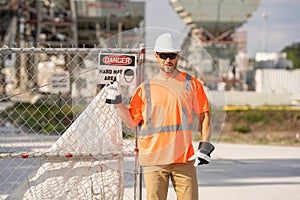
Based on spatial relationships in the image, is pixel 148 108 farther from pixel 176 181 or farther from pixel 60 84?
pixel 60 84

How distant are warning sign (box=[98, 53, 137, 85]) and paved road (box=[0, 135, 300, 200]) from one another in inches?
33.8

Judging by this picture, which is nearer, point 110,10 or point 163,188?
point 163,188

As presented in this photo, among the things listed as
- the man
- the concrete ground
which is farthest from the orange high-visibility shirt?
the concrete ground

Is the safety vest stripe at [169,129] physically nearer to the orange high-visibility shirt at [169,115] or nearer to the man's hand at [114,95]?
the orange high-visibility shirt at [169,115]

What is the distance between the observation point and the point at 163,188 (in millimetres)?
4801

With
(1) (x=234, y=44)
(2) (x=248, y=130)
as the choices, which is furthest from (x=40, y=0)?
(2) (x=248, y=130)

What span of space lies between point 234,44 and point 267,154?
27.7m

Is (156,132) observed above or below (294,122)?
above

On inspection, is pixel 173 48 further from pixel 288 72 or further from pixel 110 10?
pixel 288 72

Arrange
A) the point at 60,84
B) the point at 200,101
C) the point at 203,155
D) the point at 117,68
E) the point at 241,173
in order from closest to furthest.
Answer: the point at 203,155 → the point at 200,101 → the point at 117,68 → the point at 60,84 → the point at 241,173

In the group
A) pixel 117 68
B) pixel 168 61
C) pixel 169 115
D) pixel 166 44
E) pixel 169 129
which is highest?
pixel 166 44

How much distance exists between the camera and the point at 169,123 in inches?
187

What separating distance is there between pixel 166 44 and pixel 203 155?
94 cm

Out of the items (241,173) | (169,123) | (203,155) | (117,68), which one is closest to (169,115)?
(169,123)
